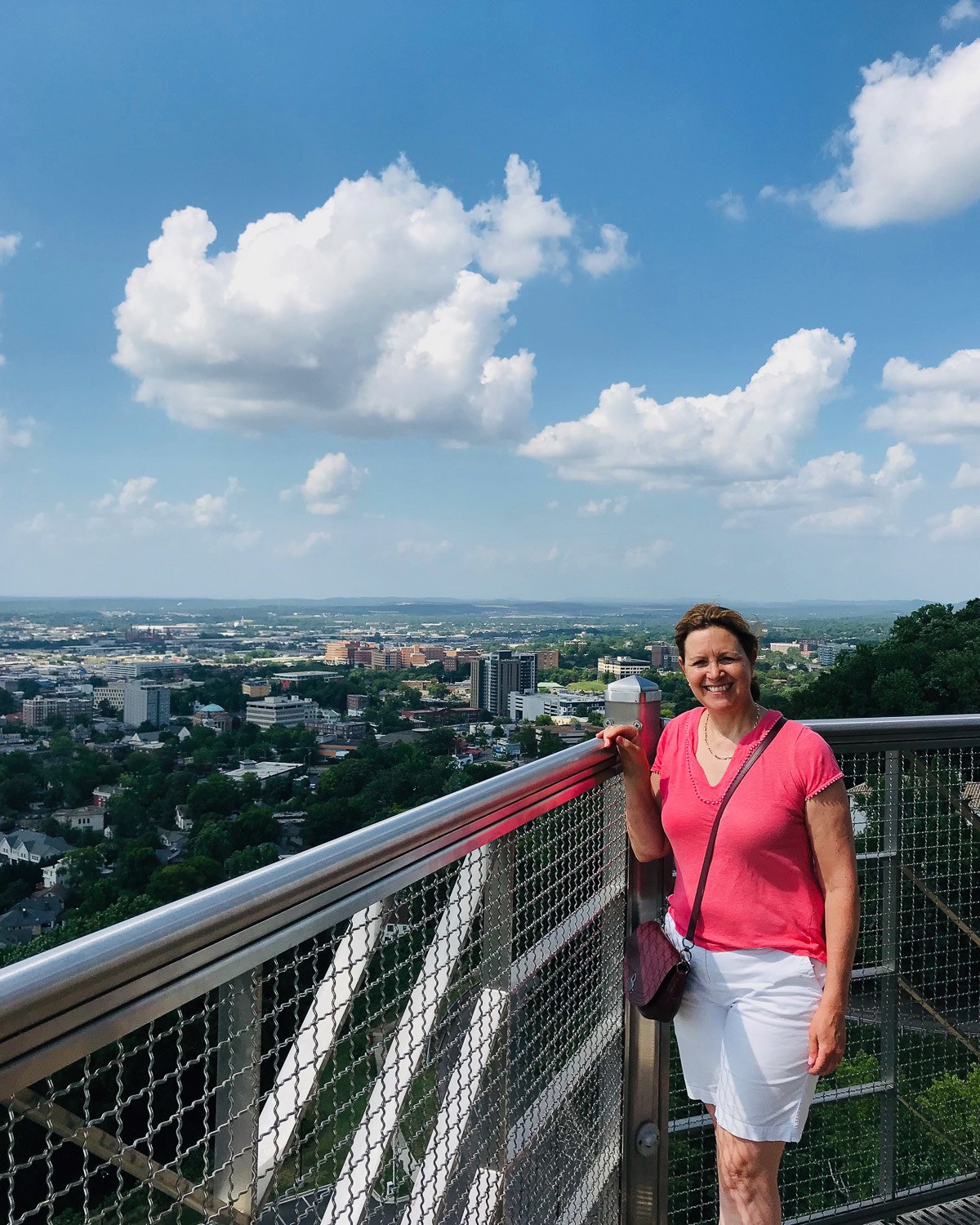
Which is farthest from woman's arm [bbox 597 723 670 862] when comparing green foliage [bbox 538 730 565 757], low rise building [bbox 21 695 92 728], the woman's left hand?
low rise building [bbox 21 695 92 728]

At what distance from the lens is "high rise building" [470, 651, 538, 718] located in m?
36.1

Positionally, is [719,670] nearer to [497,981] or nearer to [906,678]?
[497,981]

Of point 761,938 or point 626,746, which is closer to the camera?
point 761,938

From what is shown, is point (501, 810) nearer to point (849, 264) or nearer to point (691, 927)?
point (691, 927)

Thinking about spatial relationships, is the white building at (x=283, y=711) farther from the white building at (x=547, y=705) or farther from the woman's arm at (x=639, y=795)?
the woman's arm at (x=639, y=795)

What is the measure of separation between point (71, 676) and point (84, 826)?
21404 millimetres

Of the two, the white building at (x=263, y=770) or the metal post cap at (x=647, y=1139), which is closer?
the metal post cap at (x=647, y=1139)

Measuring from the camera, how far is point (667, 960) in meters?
1.93

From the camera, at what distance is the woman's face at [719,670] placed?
2033mm

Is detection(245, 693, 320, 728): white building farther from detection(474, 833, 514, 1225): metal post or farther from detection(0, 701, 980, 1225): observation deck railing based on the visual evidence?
detection(474, 833, 514, 1225): metal post

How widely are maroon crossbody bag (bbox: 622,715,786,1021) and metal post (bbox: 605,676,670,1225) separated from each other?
0.34 meters

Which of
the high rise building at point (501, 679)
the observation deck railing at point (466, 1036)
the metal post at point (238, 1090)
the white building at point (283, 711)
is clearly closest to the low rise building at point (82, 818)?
the white building at point (283, 711)

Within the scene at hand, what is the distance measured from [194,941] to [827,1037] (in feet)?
4.62

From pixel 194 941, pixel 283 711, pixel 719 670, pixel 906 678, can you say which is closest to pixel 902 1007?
pixel 719 670
